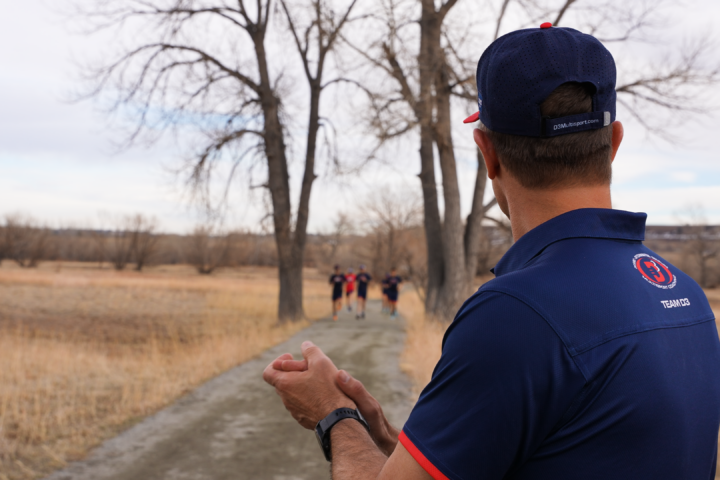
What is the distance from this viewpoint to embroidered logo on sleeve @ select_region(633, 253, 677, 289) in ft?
3.83

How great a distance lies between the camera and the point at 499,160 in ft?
4.39

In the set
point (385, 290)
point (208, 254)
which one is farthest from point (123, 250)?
point (385, 290)

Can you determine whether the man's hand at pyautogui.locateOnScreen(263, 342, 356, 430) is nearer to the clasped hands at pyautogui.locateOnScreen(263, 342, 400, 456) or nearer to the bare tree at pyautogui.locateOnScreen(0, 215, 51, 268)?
the clasped hands at pyautogui.locateOnScreen(263, 342, 400, 456)

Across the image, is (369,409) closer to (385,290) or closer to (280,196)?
(280,196)

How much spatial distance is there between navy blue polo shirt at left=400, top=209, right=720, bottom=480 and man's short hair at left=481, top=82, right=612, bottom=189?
0.24m

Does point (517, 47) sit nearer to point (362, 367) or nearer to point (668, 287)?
point (668, 287)

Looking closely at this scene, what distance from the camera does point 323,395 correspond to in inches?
62.1

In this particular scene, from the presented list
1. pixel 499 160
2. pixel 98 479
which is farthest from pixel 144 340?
pixel 499 160

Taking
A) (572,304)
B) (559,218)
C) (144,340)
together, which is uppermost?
(559,218)

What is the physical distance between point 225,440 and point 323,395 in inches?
190

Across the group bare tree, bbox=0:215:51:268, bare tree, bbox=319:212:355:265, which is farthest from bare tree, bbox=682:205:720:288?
bare tree, bbox=0:215:51:268

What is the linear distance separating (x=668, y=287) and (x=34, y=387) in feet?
28.4

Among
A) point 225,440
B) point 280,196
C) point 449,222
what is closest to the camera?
point 225,440

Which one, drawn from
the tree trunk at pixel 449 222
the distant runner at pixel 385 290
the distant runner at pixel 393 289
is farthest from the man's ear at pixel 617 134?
the distant runner at pixel 385 290
